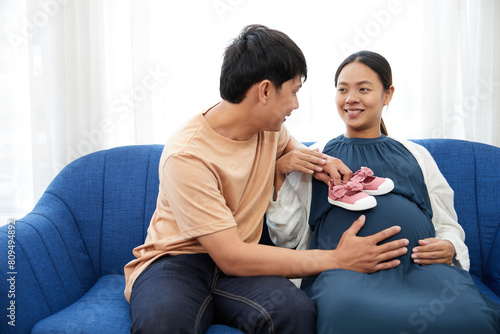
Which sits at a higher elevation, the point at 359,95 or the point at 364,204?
the point at 359,95

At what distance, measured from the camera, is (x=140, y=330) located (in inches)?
47.7

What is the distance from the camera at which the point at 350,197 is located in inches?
61.1

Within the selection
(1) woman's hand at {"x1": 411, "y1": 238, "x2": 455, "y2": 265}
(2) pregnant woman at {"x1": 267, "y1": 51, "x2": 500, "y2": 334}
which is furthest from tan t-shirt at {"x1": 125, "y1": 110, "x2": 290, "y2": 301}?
(1) woman's hand at {"x1": 411, "y1": 238, "x2": 455, "y2": 265}

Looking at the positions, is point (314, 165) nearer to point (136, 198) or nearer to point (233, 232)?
point (233, 232)

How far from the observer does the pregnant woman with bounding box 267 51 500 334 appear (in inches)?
49.4

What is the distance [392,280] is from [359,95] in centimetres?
71

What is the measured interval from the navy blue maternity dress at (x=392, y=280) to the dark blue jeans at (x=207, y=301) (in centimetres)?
10

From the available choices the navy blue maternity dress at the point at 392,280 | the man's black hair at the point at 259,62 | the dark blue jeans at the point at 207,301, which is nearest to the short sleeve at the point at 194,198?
the dark blue jeans at the point at 207,301

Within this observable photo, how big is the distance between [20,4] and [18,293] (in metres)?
1.53

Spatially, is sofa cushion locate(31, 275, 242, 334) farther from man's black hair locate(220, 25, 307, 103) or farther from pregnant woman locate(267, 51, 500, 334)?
man's black hair locate(220, 25, 307, 103)

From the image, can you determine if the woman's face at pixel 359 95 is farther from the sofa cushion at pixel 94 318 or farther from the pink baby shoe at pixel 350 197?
the sofa cushion at pixel 94 318

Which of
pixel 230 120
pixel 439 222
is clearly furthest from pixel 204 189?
pixel 439 222

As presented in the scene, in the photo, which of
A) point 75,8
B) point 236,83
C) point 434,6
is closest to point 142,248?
point 236,83

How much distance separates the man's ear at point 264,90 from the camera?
4.72 feet
